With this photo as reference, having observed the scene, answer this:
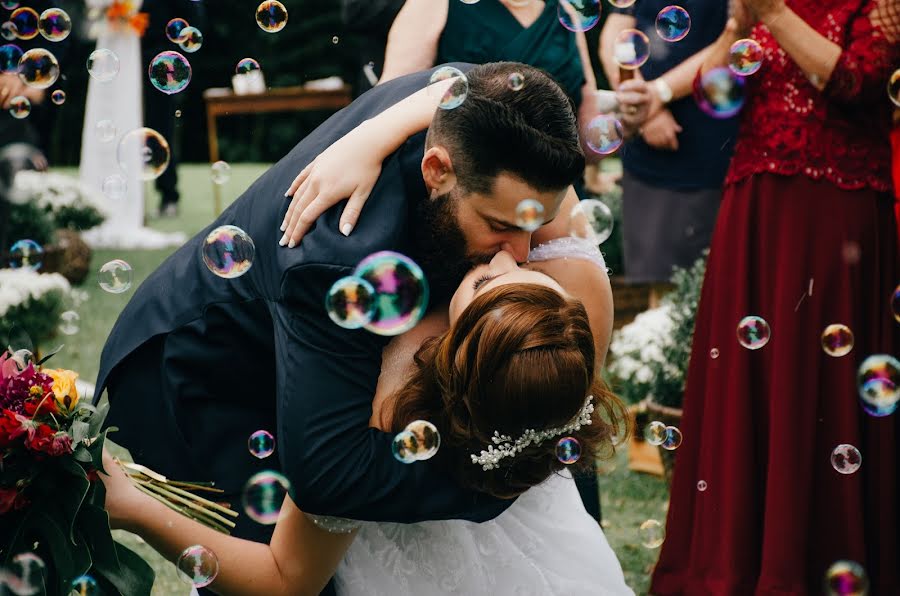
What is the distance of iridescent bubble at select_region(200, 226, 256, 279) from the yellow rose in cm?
38

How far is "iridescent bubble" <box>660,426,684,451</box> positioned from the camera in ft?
8.86

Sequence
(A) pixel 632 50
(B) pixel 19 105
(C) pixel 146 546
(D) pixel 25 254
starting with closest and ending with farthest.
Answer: (D) pixel 25 254 → (A) pixel 632 50 → (B) pixel 19 105 → (C) pixel 146 546

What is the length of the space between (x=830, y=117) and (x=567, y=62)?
29.7 inches

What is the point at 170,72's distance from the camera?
9.52 ft

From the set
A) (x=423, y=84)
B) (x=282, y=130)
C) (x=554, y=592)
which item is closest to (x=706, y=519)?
(x=554, y=592)

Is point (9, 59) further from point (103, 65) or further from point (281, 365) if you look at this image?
point (281, 365)

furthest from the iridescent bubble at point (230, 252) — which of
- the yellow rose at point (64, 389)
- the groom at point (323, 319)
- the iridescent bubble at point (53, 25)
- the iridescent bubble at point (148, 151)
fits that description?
the iridescent bubble at point (53, 25)

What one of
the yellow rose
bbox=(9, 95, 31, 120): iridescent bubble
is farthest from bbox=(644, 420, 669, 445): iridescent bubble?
bbox=(9, 95, 31, 120): iridescent bubble

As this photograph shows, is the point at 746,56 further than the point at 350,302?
Yes

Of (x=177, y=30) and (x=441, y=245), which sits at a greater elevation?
(x=177, y=30)

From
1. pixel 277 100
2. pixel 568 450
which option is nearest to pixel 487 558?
pixel 568 450

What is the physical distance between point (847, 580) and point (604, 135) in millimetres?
1286

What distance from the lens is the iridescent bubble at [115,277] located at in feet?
8.73

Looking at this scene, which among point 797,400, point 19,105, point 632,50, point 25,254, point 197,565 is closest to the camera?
point 197,565
